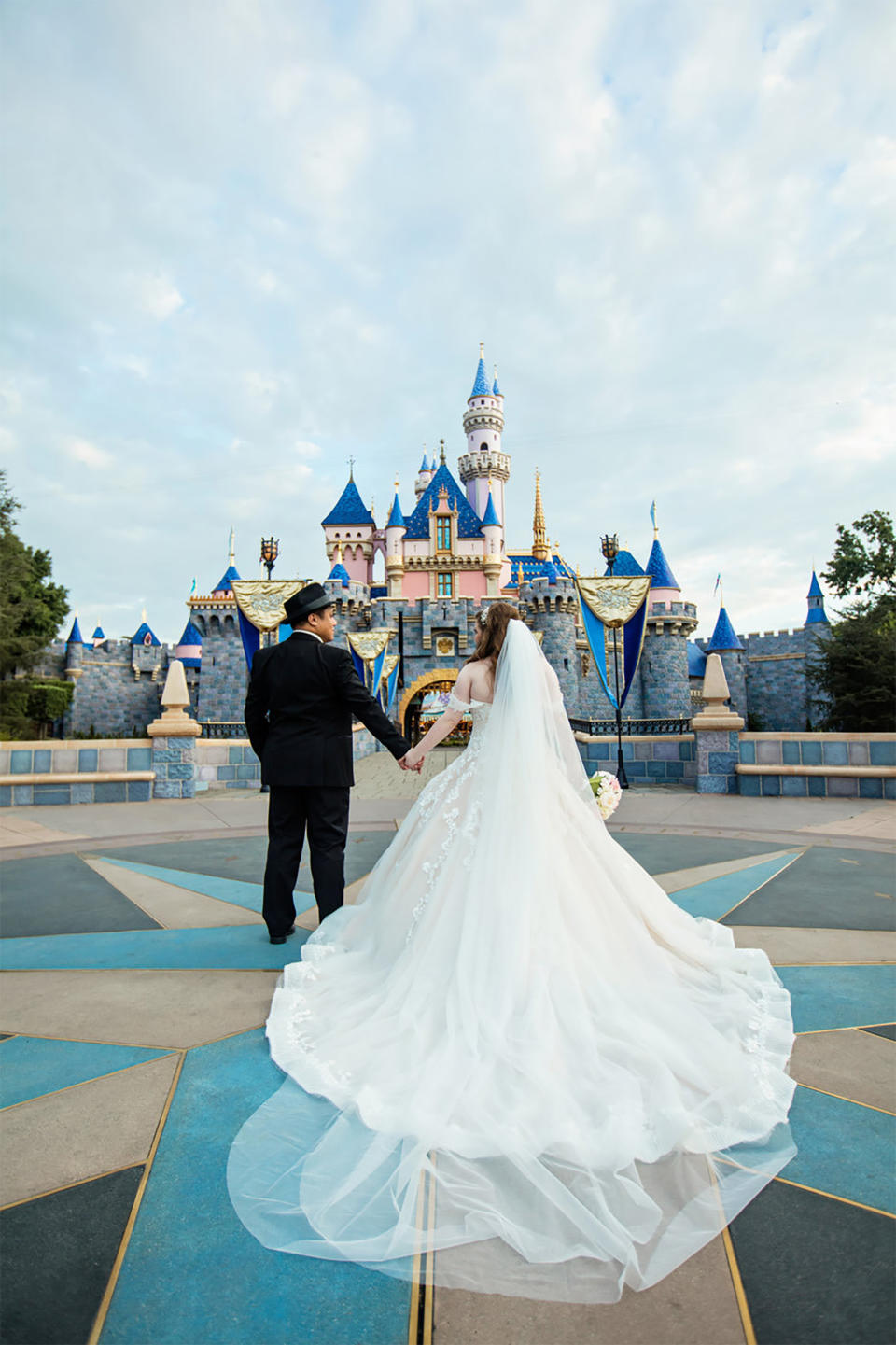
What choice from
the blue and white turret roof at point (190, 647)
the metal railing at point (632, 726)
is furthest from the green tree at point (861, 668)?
the blue and white turret roof at point (190, 647)

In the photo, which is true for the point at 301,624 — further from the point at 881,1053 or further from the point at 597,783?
the point at 881,1053

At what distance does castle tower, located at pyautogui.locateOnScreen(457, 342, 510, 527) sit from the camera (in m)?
38.2

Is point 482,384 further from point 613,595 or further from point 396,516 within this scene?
point 613,595

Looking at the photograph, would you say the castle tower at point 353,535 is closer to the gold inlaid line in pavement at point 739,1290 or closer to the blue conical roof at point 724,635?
the blue conical roof at point 724,635

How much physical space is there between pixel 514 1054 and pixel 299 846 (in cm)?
185

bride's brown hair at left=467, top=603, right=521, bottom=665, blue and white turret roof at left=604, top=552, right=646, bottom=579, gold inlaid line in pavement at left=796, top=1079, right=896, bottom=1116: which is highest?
blue and white turret roof at left=604, top=552, right=646, bottom=579

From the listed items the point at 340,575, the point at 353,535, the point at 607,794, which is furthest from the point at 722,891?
the point at 353,535

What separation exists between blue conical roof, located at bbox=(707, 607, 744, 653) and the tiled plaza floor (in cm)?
3249

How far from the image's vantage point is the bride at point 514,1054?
4.81ft

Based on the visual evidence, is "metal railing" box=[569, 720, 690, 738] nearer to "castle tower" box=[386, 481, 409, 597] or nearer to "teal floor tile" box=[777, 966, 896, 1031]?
"teal floor tile" box=[777, 966, 896, 1031]

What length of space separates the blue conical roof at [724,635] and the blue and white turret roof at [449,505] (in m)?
13.0

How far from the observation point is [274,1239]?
4.72 ft

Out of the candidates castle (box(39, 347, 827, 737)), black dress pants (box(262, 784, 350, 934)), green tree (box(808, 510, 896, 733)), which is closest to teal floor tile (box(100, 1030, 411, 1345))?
black dress pants (box(262, 784, 350, 934))

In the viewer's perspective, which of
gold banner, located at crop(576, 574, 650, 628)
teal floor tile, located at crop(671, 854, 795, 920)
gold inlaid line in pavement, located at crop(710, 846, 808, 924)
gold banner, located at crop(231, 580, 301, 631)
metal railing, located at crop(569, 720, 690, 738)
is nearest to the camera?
gold inlaid line in pavement, located at crop(710, 846, 808, 924)
